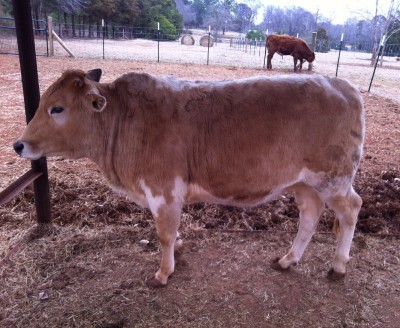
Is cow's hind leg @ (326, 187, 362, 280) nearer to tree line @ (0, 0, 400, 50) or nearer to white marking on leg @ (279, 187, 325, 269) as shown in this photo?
white marking on leg @ (279, 187, 325, 269)

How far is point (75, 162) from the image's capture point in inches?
227

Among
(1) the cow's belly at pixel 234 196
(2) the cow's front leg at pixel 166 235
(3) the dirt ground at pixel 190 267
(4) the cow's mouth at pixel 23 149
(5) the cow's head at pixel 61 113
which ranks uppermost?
(5) the cow's head at pixel 61 113

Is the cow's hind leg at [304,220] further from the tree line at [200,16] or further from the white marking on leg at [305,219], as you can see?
the tree line at [200,16]

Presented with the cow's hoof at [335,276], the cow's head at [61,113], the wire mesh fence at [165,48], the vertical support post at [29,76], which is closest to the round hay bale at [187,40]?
the wire mesh fence at [165,48]

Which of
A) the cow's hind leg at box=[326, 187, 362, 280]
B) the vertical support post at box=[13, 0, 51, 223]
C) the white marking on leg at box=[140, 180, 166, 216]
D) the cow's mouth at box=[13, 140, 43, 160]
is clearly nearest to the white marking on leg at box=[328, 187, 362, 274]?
the cow's hind leg at box=[326, 187, 362, 280]

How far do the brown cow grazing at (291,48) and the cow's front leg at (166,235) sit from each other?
18313 millimetres

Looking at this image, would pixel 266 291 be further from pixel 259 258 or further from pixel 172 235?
pixel 172 235

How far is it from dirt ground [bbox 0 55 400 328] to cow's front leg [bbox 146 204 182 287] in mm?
107

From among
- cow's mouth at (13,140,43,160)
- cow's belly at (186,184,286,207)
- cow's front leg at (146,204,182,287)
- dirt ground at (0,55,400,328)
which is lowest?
dirt ground at (0,55,400,328)

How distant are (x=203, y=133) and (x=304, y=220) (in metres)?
1.41

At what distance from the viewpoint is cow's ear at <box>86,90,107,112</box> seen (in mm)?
2811

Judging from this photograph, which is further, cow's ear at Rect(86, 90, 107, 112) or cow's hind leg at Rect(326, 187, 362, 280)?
cow's hind leg at Rect(326, 187, 362, 280)

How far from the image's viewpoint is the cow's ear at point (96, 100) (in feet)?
9.22

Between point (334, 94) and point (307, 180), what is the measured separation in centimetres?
76
